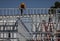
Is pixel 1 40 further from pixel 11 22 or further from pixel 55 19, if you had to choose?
pixel 55 19

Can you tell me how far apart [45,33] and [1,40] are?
4.00ft

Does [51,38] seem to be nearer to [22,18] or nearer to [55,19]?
[55,19]

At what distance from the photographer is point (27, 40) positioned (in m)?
6.05

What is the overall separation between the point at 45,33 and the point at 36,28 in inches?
15.0

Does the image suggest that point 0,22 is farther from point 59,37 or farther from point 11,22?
point 59,37

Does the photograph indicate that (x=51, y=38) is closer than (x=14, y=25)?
Yes

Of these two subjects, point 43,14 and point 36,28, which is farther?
point 43,14

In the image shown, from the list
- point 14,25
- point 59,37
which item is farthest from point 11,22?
point 59,37

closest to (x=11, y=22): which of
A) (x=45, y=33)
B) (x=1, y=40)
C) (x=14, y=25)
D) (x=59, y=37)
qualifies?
(x=14, y=25)

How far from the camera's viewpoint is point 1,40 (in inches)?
241

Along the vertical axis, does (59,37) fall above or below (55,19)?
below

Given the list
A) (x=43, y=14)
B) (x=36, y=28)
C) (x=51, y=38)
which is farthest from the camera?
(x=43, y=14)

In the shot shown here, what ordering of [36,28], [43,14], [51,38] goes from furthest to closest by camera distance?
[43,14], [36,28], [51,38]

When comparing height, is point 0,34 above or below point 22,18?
below
